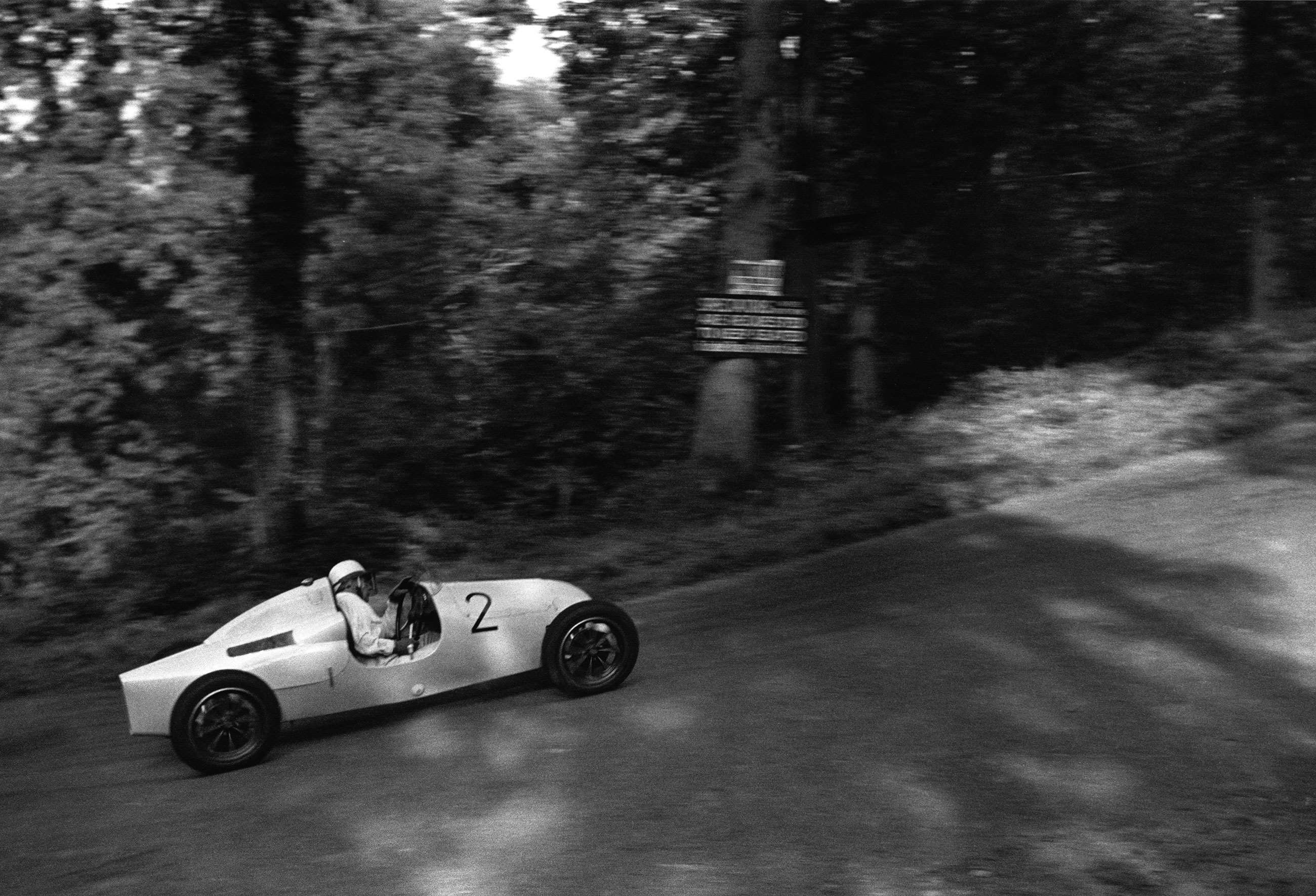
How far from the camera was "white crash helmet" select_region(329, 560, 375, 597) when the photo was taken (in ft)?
29.0

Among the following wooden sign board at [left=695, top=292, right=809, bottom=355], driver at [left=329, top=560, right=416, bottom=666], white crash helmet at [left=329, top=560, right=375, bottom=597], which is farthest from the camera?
wooden sign board at [left=695, top=292, right=809, bottom=355]

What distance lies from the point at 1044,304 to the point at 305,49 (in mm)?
12765

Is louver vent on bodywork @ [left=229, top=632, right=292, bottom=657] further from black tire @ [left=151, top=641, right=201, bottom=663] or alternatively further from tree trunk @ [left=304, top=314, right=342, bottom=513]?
tree trunk @ [left=304, top=314, right=342, bottom=513]

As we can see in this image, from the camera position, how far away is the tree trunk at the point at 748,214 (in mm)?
15656

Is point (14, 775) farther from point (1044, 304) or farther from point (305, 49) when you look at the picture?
point (1044, 304)

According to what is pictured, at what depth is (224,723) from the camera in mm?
8227

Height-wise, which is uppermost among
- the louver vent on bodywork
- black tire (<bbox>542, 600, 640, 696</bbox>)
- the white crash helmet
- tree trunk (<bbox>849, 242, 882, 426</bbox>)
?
tree trunk (<bbox>849, 242, 882, 426</bbox>)

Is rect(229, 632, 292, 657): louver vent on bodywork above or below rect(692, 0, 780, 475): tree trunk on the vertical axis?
below

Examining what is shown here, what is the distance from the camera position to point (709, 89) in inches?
772

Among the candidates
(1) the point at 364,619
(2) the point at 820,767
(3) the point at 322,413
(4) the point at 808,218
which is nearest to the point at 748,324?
(4) the point at 808,218

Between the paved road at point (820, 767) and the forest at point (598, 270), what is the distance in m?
3.31

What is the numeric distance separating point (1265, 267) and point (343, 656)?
1666 cm

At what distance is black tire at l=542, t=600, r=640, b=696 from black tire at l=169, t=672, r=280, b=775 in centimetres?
184

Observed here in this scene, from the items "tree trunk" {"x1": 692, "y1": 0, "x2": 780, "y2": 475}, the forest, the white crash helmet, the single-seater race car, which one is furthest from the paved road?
"tree trunk" {"x1": 692, "y1": 0, "x2": 780, "y2": 475}
